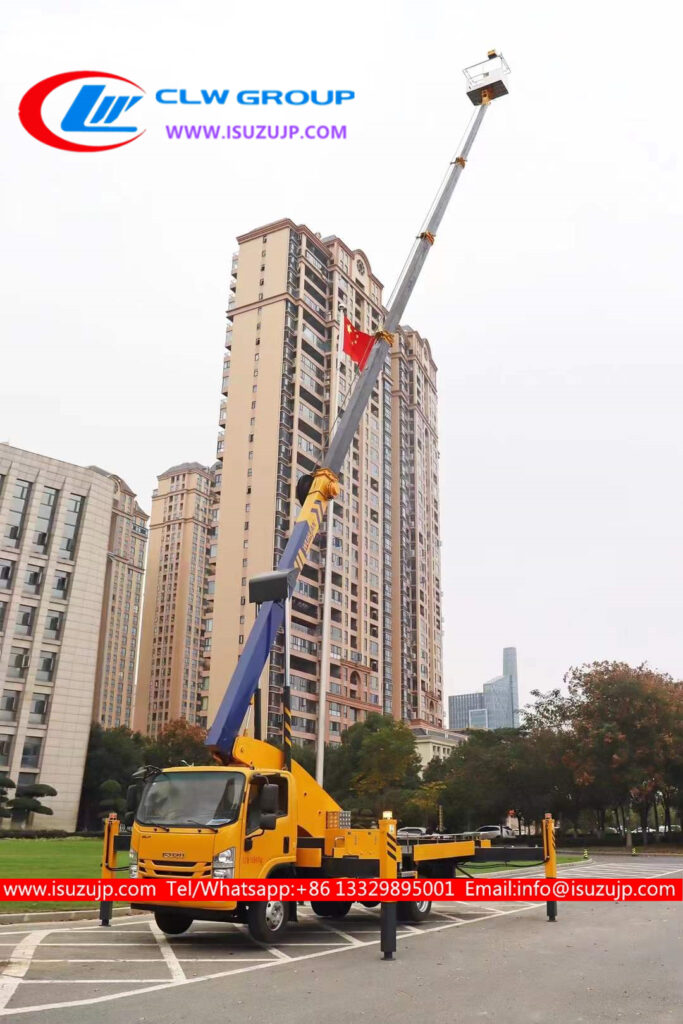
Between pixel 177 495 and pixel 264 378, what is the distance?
73879mm

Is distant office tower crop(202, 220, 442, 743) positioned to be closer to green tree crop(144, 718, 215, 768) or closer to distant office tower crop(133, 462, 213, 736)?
green tree crop(144, 718, 215, 768)

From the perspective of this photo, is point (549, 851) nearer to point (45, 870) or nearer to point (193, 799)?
point (193, 799)

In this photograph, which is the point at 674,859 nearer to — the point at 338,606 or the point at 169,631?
the point at 338,606

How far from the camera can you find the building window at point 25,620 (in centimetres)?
6681

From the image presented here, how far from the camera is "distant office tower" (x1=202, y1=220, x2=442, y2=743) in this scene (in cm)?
8206

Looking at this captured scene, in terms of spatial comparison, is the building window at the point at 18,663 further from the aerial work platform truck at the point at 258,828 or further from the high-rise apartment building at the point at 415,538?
the aerial work platform truck at the point at 258,828

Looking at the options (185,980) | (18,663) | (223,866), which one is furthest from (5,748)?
(185,980)

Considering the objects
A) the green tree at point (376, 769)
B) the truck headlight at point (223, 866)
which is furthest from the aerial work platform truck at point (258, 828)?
the green tree at point (376, 769)

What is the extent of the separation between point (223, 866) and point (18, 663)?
199ft

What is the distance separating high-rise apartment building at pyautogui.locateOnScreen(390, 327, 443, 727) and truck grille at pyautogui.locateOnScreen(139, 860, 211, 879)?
89684 mm

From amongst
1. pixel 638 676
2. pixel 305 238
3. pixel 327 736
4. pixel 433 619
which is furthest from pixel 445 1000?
pixel 433 619

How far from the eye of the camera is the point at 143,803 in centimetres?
1172

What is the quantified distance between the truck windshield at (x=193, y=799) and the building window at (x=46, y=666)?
2359 inches

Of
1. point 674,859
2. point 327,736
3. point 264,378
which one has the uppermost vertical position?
point 264,378
